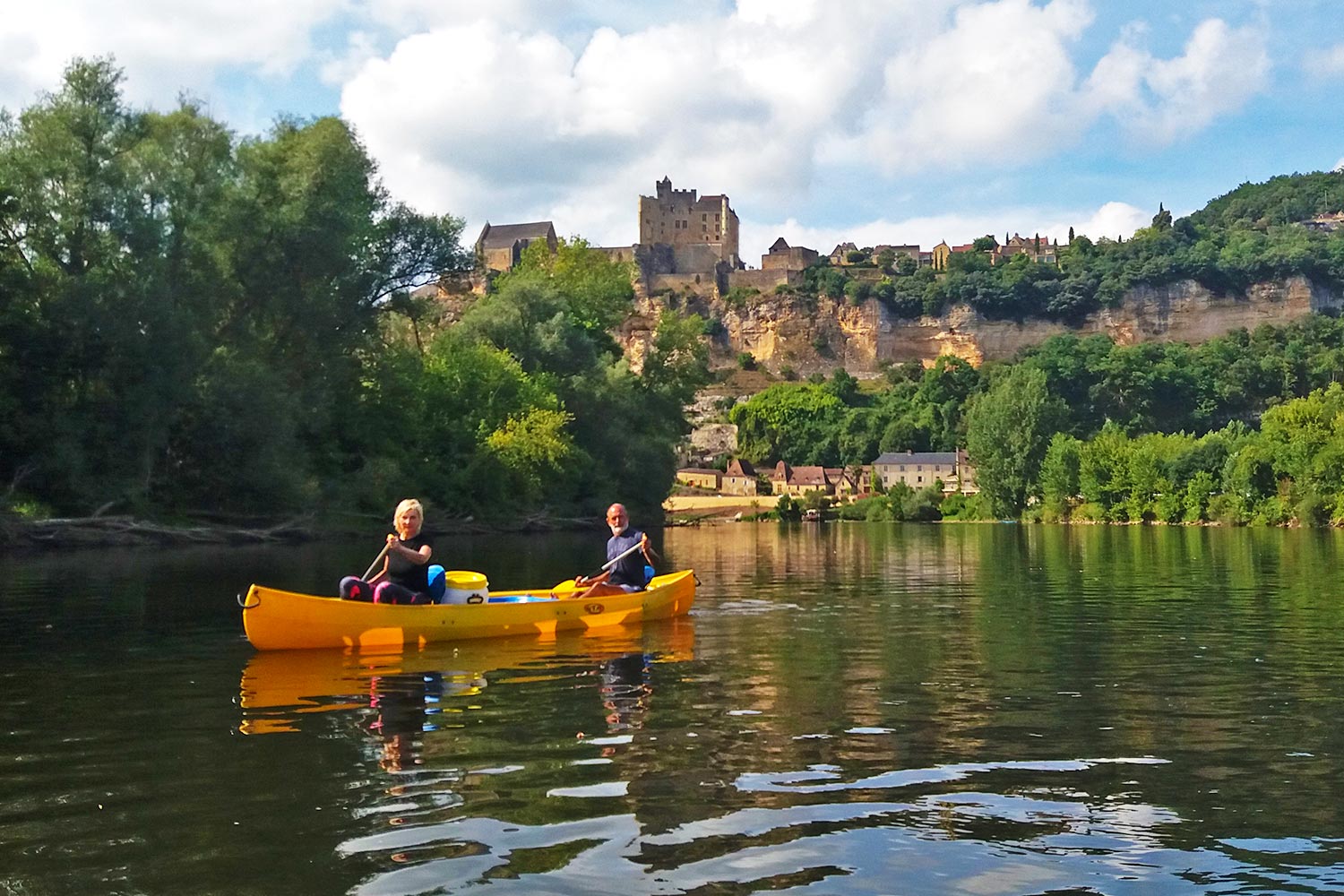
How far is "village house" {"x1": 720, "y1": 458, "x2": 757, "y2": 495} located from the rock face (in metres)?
31.7

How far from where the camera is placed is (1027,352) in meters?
141

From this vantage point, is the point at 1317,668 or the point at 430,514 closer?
the point at 1317,668

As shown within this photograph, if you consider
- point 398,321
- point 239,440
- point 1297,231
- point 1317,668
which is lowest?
point 1317,668

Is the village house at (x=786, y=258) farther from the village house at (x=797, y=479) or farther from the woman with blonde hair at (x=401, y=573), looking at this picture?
the woman with blonde hair at (x=401, y=573)

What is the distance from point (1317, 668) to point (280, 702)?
8.96 metres

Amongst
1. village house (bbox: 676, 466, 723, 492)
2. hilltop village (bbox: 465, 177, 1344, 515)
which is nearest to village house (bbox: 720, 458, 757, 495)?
village house (bbox: 676, 466, 723, 492)

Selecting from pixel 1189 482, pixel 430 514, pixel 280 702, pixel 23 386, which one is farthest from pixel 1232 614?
pixel 1189 482

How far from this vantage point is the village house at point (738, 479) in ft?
366

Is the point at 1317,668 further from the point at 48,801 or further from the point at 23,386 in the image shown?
the point at 23,386

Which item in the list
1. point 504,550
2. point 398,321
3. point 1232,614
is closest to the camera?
point 1232,614

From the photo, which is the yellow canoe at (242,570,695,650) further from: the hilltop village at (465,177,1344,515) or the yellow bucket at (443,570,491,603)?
the hilltop village at (465,177,1344,515)

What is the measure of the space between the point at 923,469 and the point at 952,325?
138 ft

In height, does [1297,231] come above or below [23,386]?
above

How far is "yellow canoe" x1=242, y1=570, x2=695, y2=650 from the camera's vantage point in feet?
42.5
